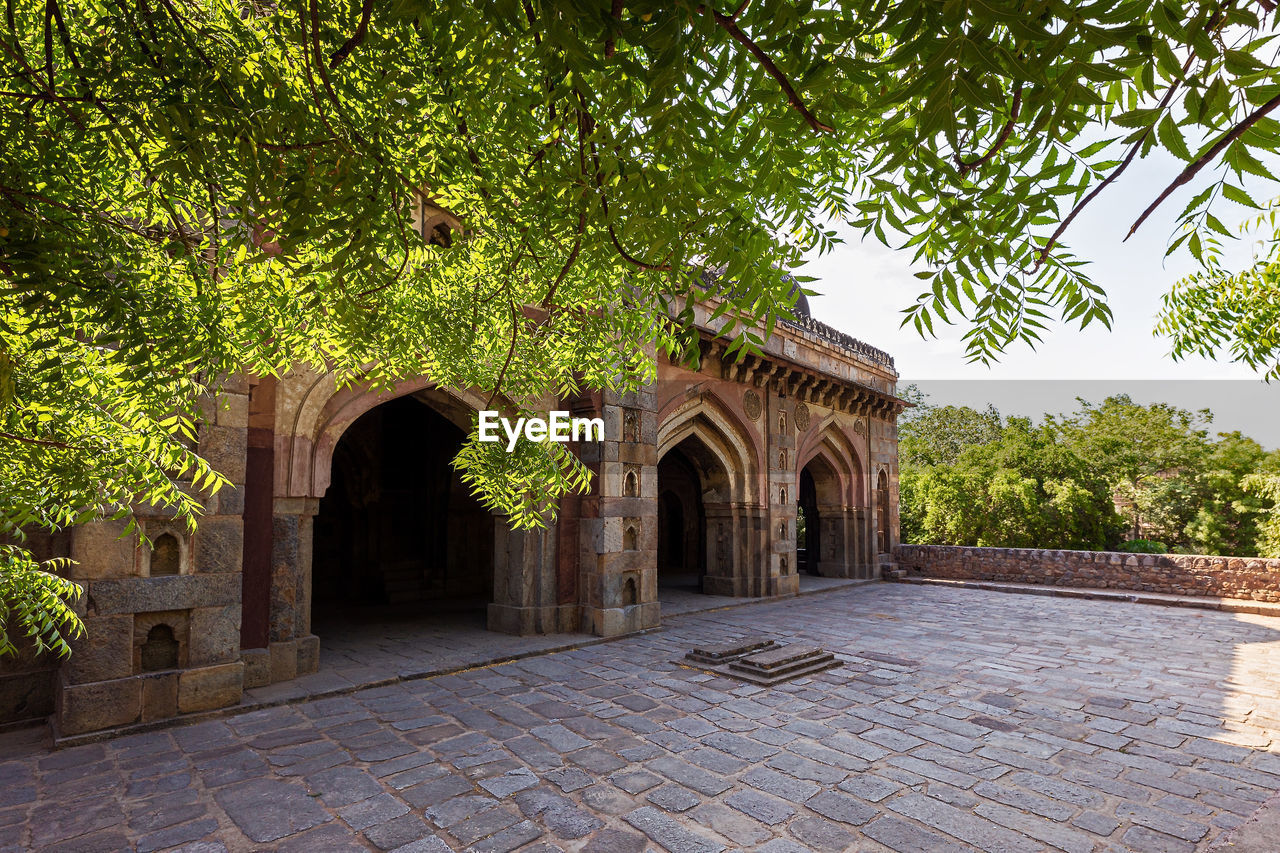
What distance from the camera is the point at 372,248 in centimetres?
196

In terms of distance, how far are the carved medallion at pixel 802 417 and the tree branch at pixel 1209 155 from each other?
1203cm

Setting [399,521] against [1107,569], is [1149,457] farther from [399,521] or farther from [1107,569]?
[399,521]

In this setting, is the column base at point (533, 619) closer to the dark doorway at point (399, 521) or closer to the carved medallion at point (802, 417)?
the dark doorway at point (399, 521)

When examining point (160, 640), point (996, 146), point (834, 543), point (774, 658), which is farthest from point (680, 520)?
point (996, 146)

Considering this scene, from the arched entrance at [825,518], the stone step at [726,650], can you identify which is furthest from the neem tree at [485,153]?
the arched entrance at [825,518]

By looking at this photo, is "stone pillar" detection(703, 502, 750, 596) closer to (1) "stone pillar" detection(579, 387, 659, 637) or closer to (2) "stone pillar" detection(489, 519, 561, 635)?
(1) "stone pillar" detection(579, 387, 659, 637)

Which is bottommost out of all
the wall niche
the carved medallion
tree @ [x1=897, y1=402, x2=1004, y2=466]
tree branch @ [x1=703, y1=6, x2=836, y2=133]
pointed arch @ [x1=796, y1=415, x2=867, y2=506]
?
the wall niche

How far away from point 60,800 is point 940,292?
214 inches

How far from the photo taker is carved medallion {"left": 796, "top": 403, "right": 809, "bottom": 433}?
1350cm

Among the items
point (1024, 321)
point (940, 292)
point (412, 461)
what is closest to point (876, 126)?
point (940, 292)

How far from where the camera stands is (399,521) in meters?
13.0

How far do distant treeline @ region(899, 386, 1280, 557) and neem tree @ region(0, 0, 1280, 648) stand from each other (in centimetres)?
1921

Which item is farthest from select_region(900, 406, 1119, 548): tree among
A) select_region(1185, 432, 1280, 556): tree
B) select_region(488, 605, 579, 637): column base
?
select_region(488, 605, 579, 637): column base

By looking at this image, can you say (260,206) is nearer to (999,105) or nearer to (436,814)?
(999,105)
